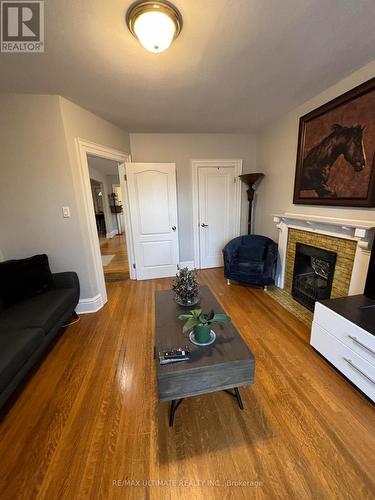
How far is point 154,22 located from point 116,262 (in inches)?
160

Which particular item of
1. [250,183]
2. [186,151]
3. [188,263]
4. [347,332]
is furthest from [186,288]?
[186,151]

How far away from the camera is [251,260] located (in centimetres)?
318

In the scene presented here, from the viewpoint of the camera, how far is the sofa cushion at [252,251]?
3.19 meters

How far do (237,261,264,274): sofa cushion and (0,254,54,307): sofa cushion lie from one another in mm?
2532

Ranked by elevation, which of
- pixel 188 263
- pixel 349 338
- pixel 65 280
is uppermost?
pixel 65 280

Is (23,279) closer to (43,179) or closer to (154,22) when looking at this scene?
(43,179)

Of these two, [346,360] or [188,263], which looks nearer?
[346,360]

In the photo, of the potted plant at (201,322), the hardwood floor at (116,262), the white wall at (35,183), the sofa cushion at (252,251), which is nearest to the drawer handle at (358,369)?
the potted plant at (201,322)

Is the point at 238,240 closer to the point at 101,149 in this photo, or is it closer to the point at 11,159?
the point at 101,149

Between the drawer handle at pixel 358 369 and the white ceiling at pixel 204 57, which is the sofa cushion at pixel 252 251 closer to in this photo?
the drawer handle at pixel 358 369

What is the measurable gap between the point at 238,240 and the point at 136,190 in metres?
1.92

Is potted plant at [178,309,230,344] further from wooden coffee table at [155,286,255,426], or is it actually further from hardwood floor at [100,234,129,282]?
hardwood floor at [100,234,129,282]

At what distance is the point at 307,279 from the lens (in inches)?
105

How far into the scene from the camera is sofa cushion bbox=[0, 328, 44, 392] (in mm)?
1273
